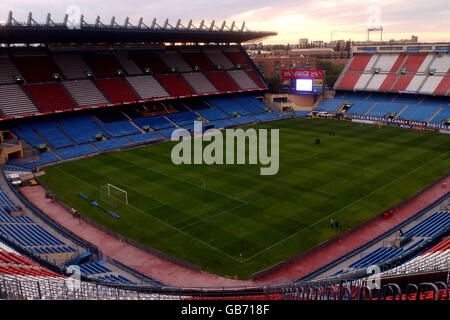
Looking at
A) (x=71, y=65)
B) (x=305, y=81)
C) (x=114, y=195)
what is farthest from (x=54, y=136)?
(x=305, y=81)

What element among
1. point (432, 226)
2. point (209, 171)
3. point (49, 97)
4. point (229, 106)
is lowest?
point (432, 226)

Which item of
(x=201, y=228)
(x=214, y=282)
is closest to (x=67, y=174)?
(x=201, y=228)

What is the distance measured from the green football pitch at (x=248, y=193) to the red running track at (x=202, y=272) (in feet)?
2.98

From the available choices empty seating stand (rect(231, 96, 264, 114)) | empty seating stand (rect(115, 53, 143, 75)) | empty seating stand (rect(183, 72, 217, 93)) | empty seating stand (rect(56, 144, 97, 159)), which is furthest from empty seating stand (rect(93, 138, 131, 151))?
empty seating stand (rect(231, 96, 264, 114))

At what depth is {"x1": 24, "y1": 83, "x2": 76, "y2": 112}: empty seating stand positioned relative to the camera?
186ft

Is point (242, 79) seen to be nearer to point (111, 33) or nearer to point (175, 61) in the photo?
point (175, 61)

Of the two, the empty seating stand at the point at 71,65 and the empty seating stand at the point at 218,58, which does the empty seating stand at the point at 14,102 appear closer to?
the empty seating stand at the point at 71,65

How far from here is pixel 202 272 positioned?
23.4 metres

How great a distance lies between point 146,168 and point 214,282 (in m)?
24.2

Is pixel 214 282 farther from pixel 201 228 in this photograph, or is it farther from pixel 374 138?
pixel 374 138

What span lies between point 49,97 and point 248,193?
3974 cm

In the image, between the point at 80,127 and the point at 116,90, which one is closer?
the point at 80,127

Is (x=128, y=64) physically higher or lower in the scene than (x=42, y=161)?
higher
